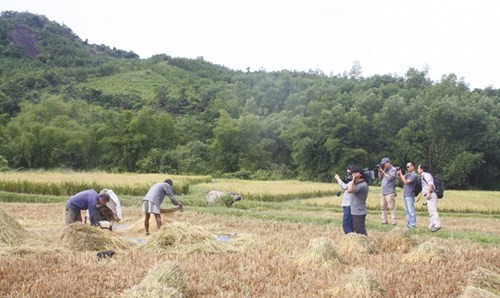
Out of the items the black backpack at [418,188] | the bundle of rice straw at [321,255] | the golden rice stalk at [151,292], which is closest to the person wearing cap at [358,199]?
the bundle of rice straw at [321,255]

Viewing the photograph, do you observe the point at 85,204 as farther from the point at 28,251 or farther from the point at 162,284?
the point at 162,284

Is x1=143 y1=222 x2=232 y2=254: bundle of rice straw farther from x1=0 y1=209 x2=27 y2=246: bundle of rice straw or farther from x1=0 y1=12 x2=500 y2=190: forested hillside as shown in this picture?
x1=0 y1=12 x2=500 y2=190: forested hillside

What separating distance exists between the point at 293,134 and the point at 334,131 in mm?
5843

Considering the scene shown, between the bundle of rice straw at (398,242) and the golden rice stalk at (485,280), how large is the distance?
2591 mm

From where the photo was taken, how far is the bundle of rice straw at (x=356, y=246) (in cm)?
852

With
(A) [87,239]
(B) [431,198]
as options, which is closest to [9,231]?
(A) [87,239]

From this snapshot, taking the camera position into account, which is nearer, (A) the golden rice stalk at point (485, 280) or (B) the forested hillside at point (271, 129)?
(A) the golden rice stalk at point (485, 280)

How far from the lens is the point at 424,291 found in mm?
5957

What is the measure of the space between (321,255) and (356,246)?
1.42 metres

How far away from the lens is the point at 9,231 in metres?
8.77

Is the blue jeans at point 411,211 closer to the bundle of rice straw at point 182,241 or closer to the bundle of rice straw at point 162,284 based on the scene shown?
the bundle of rice straw at point 182,241

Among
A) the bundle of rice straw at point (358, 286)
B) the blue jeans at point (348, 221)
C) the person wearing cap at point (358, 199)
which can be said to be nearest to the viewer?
the bundle of rice straw at point (358, 286)

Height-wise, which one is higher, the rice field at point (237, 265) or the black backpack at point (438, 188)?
the black backpack at point (438, 188)

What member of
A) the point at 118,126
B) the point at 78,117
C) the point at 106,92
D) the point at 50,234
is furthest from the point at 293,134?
the point at 50,234
